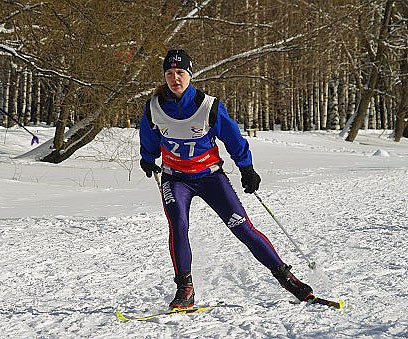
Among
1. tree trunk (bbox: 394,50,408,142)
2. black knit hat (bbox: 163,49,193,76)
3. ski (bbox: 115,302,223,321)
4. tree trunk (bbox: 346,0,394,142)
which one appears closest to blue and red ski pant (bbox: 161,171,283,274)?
ski (bbox: 115,302,223,321)

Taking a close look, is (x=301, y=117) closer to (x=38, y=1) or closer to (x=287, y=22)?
(x=287, y=22)

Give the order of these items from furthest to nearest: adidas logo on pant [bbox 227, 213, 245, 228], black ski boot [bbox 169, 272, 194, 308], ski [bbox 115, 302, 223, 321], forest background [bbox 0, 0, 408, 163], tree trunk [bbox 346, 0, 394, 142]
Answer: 1. tree trunk [bbox 346, 0, 394, 142]
2. forest background [bbox 0, 0, 408, 163]
3. adidas logo on pant [bbox 227, 213, 245, 228]
4. black ski boot [bbox 169, 272, 194, 308]
5. ski [bbox 115, 302, 223, 321]

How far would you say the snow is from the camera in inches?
143

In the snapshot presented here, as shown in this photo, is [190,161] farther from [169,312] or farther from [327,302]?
[327,302]

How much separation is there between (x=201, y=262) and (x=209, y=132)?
1743 mm

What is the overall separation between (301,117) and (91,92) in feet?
105

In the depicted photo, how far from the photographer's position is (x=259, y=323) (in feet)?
11.9

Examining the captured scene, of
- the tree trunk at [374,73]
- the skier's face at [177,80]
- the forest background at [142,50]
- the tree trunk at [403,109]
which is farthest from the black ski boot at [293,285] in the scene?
the tree trunk at [403,109]

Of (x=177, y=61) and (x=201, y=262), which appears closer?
(x=177, y=61)

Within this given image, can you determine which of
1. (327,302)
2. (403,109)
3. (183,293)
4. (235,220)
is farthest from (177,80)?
(403,109)

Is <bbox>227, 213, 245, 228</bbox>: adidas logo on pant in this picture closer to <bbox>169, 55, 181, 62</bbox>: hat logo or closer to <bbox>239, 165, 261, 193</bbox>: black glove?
<bbox>239, 165, 261, 193</bbox>: black glove

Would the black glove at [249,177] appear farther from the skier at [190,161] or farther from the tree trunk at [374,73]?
the tree trunk at [374,73]

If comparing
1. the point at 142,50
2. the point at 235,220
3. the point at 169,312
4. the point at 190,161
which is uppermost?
the point at 142,50

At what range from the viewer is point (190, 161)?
4.15m
